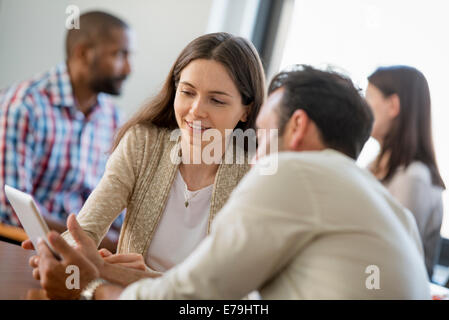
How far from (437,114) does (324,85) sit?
7.59ft

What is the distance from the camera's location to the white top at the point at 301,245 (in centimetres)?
87

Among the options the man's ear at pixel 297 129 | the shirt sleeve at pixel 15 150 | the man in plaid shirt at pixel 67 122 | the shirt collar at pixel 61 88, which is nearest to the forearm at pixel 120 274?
the man's ear at pixel 297 129

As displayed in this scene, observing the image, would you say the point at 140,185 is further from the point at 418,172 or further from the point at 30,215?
the point at 418,172

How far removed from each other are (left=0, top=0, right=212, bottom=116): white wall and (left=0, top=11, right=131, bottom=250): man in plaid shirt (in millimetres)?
129

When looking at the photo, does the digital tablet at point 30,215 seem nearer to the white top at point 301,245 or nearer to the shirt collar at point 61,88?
the white top at point 301,245

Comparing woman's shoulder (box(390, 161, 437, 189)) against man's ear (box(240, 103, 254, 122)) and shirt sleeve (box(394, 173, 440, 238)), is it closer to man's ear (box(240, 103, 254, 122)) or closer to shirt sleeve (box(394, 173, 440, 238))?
shirt sleeve (box(394, 173, 440, 238))

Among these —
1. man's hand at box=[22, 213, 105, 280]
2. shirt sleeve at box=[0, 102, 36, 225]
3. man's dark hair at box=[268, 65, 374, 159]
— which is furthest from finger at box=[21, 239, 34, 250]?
shirt sleeve at box=[0, 102, 36, 225]

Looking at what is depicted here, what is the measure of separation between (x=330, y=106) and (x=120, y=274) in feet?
2.28

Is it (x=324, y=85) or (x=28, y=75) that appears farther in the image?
(x=28, y=75)

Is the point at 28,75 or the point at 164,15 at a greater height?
the point at 164,15

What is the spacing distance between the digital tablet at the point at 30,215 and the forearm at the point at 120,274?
171mm

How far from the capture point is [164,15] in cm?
354

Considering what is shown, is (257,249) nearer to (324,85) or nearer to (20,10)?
(324,85)

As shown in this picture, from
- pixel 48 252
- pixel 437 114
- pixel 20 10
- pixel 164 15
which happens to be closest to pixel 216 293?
pixel 48 252
